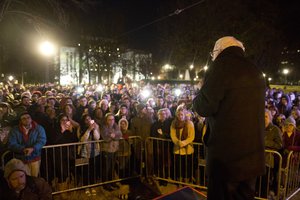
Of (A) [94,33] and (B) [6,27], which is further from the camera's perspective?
(A) [94,33]

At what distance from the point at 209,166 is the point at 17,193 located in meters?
3.02

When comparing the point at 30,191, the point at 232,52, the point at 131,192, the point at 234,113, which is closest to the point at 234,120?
the point at 234,113

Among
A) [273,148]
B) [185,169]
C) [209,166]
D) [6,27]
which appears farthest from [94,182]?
[6,27]

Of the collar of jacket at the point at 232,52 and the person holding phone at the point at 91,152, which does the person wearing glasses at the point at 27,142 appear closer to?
the person holding phone at the point at 91,152

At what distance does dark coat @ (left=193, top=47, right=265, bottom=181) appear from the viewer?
7.68ft

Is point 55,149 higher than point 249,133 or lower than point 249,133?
lower

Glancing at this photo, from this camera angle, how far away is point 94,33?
109 ft

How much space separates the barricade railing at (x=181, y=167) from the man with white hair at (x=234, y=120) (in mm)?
3927

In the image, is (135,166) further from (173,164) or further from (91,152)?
(91,152)

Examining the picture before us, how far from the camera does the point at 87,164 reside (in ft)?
22.1

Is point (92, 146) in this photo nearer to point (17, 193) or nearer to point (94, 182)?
point (94, 182)

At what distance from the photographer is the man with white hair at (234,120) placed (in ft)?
7.68

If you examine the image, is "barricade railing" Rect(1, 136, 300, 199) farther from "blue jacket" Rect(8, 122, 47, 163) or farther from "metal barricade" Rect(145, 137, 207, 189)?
"blue jacket" Rect(8, 122, 47, 163)

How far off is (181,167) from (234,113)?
15.8 ft
